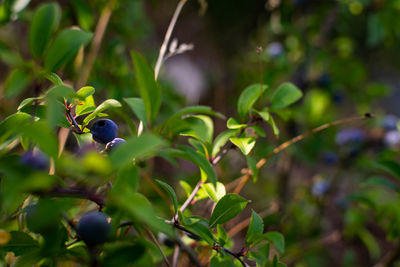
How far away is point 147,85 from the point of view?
39 centimetres

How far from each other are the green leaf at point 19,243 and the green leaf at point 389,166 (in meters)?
0.62

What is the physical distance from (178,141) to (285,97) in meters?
0.98

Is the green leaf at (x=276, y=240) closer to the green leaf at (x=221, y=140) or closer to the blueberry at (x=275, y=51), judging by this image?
the green leaf at (x=221, y=140)

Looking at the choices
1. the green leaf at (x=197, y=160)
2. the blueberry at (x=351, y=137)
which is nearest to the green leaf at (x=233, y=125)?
the green leaf at (x=197, y=160)

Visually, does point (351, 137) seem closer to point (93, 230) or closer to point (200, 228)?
point (200, 228)

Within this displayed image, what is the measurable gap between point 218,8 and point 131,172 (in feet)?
8.45

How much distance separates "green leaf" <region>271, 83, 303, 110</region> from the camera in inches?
22.7

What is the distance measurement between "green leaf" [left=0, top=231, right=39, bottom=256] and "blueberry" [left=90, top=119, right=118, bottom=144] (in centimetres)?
14

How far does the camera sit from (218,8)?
2.72 meters

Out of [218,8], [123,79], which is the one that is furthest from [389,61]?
[123,79]

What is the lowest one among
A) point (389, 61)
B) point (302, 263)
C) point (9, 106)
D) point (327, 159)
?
point (389, 61)

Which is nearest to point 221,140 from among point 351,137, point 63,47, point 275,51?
point 63,47

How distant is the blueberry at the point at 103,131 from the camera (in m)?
0.46

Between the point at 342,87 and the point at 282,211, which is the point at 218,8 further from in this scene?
the point at 282,211
